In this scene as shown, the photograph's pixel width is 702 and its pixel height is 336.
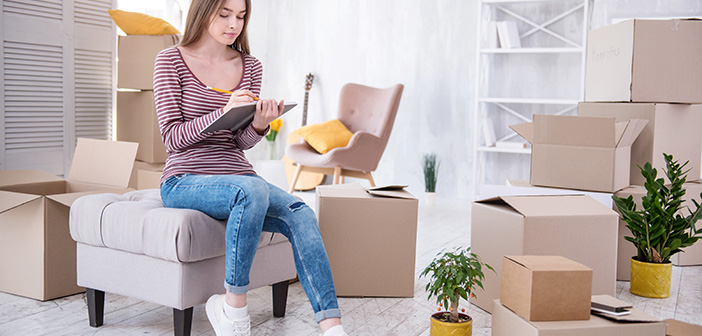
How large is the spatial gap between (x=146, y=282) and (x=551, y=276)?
111 cm

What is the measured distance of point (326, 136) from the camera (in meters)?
4.36

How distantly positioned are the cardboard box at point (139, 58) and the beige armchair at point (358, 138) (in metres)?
1.25

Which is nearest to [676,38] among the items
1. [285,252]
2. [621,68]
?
[621,68]

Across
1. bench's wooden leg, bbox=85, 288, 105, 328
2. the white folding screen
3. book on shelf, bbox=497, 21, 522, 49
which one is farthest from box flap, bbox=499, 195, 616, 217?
book on shelf, bbox=497, 21, 522, 49

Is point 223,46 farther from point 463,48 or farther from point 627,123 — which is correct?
point 463,48

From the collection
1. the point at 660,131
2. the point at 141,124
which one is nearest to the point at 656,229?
the point at 660,131

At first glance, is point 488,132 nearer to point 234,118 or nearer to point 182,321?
point 234,118

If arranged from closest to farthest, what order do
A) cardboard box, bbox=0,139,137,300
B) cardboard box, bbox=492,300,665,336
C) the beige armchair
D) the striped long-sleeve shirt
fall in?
cardboard box, bbox=492,300,665,336, the striped long-sleeve shirt, cardboard box, bbox=0,139,137,300, the beige armchair

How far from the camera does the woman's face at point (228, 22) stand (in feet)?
6.32

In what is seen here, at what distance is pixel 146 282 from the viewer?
1.77m

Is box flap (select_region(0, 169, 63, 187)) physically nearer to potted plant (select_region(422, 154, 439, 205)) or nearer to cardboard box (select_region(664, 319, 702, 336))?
cardboard box (select_region(664, 319, 702, 336))

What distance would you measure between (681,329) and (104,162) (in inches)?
81.5

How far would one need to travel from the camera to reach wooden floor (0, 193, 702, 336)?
1939 mm

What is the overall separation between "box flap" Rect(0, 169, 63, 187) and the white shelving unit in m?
2.92
